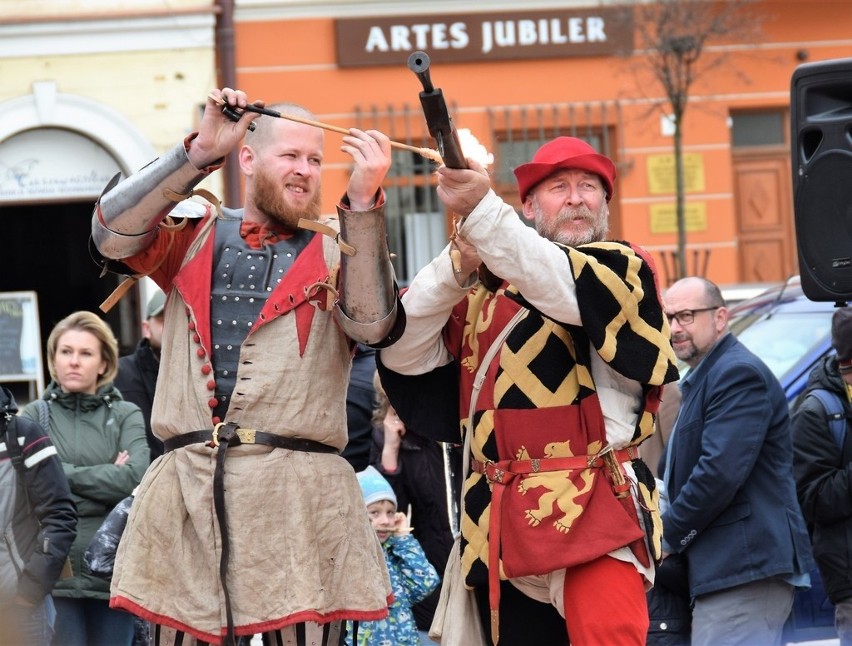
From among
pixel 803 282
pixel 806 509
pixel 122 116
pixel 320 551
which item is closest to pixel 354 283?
pixel 320 551

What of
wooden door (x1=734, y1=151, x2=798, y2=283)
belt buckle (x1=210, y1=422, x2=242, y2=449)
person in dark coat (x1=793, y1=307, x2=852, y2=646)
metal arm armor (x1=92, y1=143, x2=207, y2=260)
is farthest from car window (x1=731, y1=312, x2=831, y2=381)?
wooden door (x1=734, y1=151, x2=798, y2=283)

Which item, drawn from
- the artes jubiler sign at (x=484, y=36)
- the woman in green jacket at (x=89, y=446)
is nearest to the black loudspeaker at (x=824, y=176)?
the woman in green jacket at (x=89, y=446)

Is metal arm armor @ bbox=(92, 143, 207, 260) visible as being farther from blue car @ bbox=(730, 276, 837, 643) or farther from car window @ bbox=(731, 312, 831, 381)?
car window @ bbox=(731, 312, 831, 381)

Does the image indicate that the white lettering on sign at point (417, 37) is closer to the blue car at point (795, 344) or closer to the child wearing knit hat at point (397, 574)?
the blue car at point (795, 344)

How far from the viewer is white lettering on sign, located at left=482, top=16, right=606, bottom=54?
13109 millimetres

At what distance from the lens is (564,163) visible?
11.8 ft

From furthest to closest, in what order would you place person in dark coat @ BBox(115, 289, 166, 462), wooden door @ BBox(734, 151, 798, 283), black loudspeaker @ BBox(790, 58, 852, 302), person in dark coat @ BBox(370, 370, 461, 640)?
wooden door @ BBox(734, 151, 798, 283) < person in dark coat @ BBox(115, 289, 166, 462) < person in dark coat @ BBox(370, 370, 461, 640) < black loudspeaker @ BBox(790, 58, 852, 302)

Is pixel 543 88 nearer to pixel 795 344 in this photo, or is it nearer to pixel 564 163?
pixel 795 344

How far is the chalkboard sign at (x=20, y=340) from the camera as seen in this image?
10039 mm

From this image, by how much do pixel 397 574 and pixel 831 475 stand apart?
68.6 inches

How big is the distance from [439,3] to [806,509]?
335 inches

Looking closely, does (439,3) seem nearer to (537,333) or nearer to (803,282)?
(803,282)

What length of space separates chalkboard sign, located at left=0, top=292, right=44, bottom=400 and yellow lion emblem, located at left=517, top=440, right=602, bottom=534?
23.9ft

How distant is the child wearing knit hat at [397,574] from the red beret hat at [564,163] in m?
1.86
